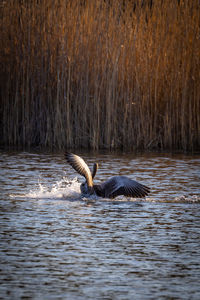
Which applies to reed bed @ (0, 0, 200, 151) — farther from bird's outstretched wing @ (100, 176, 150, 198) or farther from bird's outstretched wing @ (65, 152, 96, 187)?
bird's outstretched wing @ (100, 176, 150, 198)

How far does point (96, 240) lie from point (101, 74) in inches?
275

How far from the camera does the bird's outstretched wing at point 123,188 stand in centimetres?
706

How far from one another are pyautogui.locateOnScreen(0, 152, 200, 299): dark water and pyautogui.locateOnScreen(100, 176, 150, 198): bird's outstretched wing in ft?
0.31

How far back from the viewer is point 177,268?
446 centimetres

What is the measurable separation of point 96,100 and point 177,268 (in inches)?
298

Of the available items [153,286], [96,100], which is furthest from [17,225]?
[96,100]

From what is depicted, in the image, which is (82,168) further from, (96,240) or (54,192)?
(96,240)

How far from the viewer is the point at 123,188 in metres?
7.08

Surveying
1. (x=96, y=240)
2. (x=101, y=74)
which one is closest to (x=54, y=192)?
(x=96, y=240)

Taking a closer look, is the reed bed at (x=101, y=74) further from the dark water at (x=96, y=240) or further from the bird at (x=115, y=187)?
the bird at (x=115, y=187)

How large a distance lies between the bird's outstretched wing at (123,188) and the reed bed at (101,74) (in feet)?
15.5

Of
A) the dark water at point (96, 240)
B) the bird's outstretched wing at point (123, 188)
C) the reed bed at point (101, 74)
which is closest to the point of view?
the dark water at point (96, 240)

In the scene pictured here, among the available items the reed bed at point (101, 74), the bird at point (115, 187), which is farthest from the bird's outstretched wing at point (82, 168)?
the reed bed at point (101, 74)

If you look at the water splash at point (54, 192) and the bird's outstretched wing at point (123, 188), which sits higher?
the bird's outstretched wing at point (123, 188)
